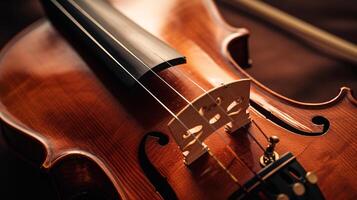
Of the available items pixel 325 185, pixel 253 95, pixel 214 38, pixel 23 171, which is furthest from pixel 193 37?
pixel 23 171

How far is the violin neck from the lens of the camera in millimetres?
789

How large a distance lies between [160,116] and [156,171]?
14 centimetres

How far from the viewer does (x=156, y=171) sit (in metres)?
0.68

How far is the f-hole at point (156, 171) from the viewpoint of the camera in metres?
0.66

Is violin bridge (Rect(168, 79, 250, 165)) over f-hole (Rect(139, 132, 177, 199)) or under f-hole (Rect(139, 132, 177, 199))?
over

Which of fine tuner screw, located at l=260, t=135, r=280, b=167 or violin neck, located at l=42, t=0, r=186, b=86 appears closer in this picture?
fine tuner screw, located at l=260, t=135, r=280, b=167

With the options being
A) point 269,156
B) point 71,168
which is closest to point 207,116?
point 269,156

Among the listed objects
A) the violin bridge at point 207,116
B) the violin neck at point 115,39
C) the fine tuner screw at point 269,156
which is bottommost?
the fine tuner screw at point 269,156

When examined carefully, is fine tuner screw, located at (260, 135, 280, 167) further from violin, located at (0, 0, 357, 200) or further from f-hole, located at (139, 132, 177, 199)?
f-hole, located at (139, 132, 177, 199)

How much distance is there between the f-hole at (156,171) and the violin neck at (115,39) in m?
0.14

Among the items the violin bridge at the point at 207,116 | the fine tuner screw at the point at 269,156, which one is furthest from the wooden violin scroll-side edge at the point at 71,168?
the fine tuner screw at the point at 269,156

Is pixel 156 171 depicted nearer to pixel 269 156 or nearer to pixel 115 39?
pixel 269 156

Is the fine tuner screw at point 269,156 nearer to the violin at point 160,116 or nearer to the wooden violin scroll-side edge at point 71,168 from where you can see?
the violin at point 160,116

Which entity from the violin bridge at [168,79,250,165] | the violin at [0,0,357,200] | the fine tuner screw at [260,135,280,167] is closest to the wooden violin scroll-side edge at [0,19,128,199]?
the violin at [0,0,357,200]
